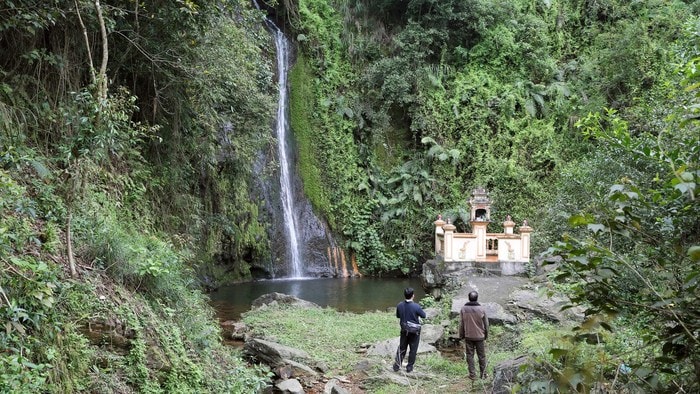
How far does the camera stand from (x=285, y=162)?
58.2 ft

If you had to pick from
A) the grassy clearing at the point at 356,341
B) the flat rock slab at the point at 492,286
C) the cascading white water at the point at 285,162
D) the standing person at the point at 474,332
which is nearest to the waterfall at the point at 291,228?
the cascading white water at the point at 285,162

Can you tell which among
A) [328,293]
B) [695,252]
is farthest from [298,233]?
[695,252]

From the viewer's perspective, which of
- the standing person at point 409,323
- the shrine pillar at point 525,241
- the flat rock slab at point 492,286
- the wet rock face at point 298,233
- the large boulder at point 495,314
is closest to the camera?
the standing person at point 409,323

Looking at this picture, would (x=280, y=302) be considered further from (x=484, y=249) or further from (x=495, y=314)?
(x=484, y=249)

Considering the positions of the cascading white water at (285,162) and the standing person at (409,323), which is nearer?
the standing person at (409,323)

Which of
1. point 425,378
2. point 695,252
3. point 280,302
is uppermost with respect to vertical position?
point 695,252

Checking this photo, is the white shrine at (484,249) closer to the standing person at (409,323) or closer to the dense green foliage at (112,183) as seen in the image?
the dense green foliage at (112,183)

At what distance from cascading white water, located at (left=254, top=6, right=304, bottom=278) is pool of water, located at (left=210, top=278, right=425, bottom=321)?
978 mm

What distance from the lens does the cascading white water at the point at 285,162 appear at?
56.1 feet

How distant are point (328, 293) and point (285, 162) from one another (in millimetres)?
5414

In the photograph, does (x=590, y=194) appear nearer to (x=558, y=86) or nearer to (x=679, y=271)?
(x=679, y=271)

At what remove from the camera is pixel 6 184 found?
132 inches

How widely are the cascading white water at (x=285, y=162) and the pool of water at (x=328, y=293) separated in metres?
0.98

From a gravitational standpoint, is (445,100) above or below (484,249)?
above
